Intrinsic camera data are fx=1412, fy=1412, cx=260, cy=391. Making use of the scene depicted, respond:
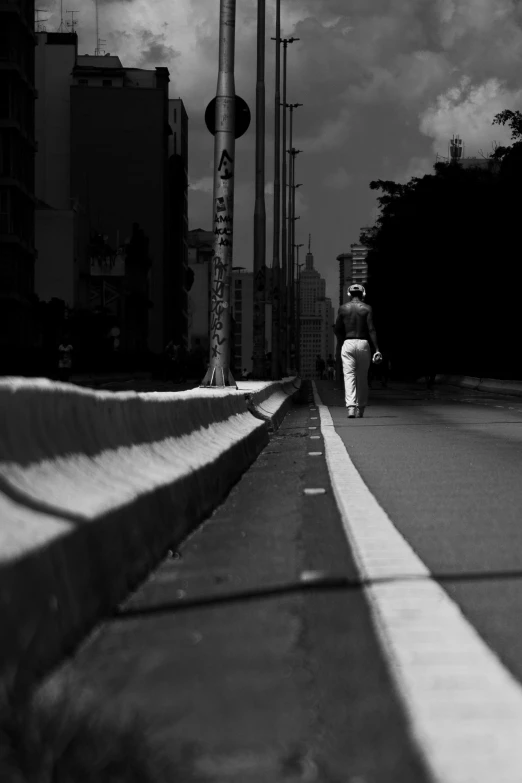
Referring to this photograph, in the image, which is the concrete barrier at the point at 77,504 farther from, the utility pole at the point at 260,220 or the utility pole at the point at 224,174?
the utility pole at the point at 260,220

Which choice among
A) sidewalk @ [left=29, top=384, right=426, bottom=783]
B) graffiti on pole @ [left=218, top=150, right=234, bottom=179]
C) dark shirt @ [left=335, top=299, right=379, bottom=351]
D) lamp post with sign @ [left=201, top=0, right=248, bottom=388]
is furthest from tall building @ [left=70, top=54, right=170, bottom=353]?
sidewalk @ [left=29, top=384, right=426, bottom=783]

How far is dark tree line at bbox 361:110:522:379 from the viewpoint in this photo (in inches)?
2419

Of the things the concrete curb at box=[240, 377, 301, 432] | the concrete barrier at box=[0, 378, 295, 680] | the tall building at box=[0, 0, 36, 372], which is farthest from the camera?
the tall building at box=[0, 0, 36, 372]

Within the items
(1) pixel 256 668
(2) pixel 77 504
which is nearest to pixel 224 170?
(2) pixel 77 504

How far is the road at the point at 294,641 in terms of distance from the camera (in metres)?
3.06

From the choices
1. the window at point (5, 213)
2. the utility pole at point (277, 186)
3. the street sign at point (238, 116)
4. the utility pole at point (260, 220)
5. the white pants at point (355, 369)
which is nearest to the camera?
the street sign at point (238, 116)

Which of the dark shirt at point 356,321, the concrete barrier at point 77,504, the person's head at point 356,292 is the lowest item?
the concrete barrier at point 77,504

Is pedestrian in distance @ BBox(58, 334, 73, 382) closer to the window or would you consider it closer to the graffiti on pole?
the graffiti on pole

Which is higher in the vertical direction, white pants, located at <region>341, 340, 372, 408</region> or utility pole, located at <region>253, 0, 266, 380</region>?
utility pole, located at <region>253, 0, 266, 380</region>

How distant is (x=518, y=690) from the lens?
11.3 ft

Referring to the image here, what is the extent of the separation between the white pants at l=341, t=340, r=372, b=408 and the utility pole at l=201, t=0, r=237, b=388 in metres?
2.30

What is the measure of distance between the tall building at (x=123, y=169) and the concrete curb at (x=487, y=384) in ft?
287

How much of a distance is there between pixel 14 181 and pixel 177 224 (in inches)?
3956

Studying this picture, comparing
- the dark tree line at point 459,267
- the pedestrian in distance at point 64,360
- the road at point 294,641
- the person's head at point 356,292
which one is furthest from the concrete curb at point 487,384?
the road at point 294,641
